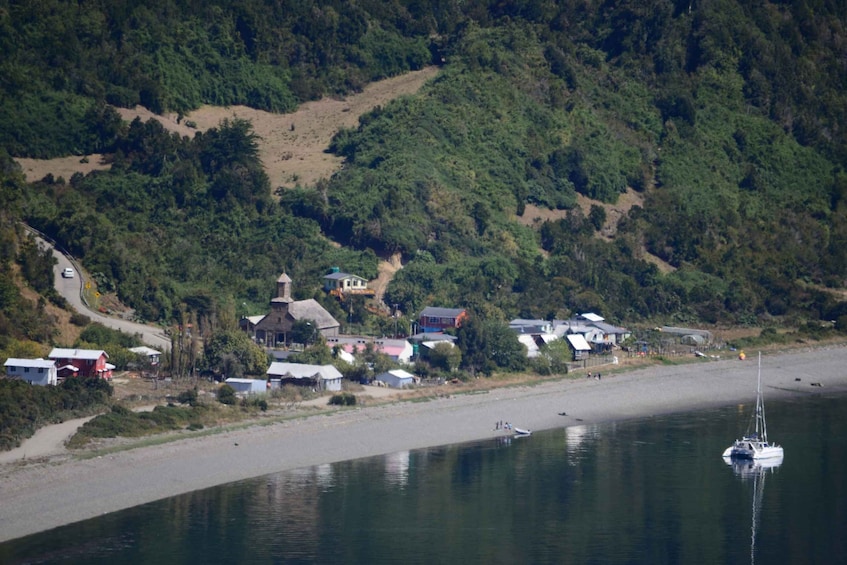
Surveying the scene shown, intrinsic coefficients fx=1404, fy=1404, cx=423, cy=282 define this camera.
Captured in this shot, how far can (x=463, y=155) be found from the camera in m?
141

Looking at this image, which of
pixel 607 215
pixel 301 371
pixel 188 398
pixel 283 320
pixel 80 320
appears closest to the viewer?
pixel 188 398

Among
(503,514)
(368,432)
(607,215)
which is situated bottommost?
(503,514)

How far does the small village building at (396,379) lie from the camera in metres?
89.1

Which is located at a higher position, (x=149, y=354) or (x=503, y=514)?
(x=149, y=354)

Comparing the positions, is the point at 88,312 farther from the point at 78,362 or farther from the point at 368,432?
the point at 368,432

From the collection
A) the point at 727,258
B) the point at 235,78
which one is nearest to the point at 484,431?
the point at 727,258

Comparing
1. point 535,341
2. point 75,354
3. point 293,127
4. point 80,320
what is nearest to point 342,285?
point 535,341

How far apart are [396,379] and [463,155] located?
183 ft

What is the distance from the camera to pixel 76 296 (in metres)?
98.5

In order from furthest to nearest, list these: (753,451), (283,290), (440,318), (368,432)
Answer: (440,318) → (283,290) → (368,432) → (753,451)

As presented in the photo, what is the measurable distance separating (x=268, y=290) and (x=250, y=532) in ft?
171

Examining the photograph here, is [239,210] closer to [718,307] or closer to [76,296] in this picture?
[76,296]

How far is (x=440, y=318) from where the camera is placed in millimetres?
103688

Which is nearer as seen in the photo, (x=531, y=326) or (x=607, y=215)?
(x=531, y=326)
